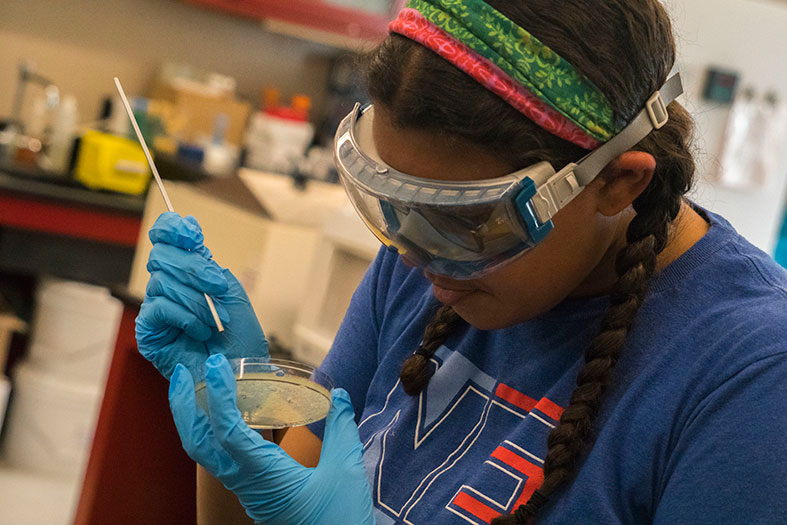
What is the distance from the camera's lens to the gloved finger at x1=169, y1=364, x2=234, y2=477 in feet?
3.40

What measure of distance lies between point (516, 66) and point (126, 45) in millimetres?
3912

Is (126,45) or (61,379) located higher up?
(126,45)

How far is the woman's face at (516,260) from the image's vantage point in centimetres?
94

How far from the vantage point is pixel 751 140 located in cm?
342

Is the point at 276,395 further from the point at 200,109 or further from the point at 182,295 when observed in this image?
the point at 200,109

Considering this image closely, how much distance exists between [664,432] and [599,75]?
39cm

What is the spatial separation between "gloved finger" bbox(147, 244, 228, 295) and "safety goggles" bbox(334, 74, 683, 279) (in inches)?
13.2

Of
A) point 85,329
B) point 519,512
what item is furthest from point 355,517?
point 85,329

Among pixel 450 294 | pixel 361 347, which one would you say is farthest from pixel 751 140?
pixel 450 294

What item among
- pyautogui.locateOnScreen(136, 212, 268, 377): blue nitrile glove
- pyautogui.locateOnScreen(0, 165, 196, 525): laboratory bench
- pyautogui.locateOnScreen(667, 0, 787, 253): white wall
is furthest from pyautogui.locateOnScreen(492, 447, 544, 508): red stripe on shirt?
pyautogui.locateOnScreen(667, 0, 787, 253): white wall

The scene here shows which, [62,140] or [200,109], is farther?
[200,109]

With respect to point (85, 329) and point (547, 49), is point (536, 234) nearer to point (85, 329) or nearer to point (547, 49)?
point (547, 49)

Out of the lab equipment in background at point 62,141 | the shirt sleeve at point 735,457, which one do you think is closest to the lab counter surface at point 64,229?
the lab equipment in background at point 62,141

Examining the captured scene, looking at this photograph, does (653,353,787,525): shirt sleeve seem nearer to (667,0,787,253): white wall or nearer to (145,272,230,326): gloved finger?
(145,272,230,326): gloved finger
